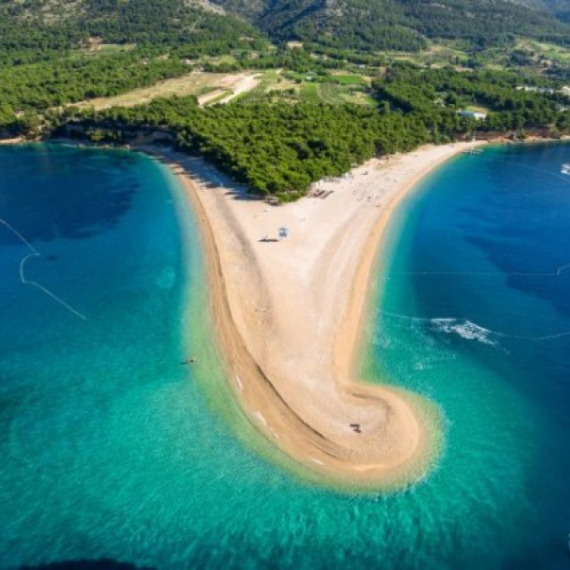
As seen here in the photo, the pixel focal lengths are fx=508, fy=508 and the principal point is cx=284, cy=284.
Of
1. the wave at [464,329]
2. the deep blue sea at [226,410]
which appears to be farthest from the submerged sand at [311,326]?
the wave at [464,329]

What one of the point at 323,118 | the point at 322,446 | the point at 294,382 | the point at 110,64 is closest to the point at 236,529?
the point at 322,446

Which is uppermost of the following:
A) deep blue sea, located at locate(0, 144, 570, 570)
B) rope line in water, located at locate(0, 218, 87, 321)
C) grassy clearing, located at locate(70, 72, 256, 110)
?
grassy clearing, located at locate(70, 72, 256, 110)

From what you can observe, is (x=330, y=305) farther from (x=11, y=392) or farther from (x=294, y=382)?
(x=11, y=392)

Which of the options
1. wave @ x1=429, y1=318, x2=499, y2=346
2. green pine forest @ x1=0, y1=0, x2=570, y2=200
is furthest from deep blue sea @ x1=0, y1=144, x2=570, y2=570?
green pine forest @ x1=0, y1=0, x2=570, y2=200

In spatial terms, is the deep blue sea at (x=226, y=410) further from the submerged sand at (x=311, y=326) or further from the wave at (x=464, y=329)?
the submerged sand at (x=311, y=326)

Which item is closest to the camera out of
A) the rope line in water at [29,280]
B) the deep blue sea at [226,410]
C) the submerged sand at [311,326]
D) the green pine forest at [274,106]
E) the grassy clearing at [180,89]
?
the deep blue sea at [226,410]

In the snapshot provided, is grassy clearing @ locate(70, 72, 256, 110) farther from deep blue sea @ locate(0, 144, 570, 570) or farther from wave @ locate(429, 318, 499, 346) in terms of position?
wave @ locate(429, 318, 499, 346)
